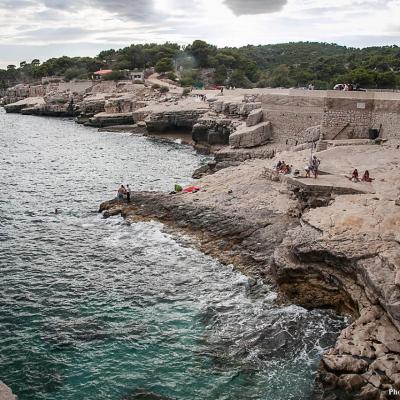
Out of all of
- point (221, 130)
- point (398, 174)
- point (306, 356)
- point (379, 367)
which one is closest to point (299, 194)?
point (398, 174)

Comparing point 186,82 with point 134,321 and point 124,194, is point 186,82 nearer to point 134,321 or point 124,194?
point 124,194

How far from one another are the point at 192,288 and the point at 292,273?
4.24 m

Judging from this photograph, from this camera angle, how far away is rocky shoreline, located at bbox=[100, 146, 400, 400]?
13477 millimetres

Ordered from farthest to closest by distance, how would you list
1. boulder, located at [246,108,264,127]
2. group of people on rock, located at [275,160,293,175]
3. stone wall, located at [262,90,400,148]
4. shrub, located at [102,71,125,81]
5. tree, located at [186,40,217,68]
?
tree, located at [186,40,217,68]
shrub, located at [102,71,125,81]
boulder, located at [246,108,264,127]
stone wall, located at [262,90,400,148]
group of people on rock, located at [275,160,293,175]

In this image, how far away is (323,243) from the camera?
57.2ft

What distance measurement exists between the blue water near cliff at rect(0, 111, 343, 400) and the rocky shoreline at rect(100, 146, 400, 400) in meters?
0.91

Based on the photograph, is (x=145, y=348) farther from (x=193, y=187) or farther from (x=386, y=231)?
(x=193, y=187)

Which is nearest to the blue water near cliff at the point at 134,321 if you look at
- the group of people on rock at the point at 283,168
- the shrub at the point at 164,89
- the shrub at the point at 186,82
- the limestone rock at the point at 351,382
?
the limestone rock at the point at 351,382

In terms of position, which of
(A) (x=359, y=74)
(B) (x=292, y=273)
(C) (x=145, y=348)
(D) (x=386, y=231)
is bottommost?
(C) (x=145, y=348)

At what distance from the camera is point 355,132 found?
112ft

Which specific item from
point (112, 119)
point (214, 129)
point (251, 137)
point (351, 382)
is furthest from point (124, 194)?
point (112, 119)

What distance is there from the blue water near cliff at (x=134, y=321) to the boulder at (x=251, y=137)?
51.6 ft

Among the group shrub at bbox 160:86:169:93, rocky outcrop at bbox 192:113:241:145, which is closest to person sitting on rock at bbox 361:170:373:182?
rocky outcrop at bbox 192:113:241:145

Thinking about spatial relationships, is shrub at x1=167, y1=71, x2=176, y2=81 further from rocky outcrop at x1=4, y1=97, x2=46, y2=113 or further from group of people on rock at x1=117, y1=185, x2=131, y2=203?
group of people on rock at x1=117, y1=185, x2=131, y2=203
